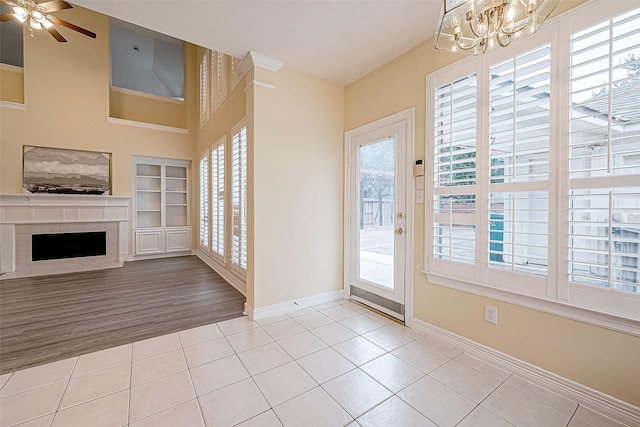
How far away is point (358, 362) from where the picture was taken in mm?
2043

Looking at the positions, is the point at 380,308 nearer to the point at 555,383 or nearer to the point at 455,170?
the point at 555,383

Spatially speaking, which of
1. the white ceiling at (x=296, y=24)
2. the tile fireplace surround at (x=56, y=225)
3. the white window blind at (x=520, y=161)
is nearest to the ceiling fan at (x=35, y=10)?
the white ceiling at (x=296, y=24)

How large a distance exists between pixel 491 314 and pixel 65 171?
7309mm

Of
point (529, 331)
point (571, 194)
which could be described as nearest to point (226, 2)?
point (571, 194)

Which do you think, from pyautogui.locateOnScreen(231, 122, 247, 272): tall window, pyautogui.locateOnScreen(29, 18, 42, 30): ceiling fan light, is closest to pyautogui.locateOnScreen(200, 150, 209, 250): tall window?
pyautogui.locateOnScreen(231, 122, 247, 272): tall window

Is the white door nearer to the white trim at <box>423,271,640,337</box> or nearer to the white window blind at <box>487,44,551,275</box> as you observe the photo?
the white trim at <box>423,271,640,337</box>

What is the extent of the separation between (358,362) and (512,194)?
1.74 meters

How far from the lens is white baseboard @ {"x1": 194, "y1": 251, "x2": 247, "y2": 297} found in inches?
146

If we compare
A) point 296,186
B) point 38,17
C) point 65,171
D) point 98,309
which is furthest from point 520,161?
point 65,171

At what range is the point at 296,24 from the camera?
90.0 inches

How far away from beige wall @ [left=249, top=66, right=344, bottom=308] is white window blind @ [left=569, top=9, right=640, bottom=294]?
2271mm

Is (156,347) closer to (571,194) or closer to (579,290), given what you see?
(579,290)

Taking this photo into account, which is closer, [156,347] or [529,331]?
[529,331]

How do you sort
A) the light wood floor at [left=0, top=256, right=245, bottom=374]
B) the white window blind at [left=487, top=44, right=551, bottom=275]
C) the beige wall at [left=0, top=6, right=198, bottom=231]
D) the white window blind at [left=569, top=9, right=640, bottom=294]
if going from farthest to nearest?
1. the beige wall at [left=0, top=6, right=198, bottom=231]
2. the light wood floor at [left=0, top=256, right=245, bottom=374]
3. the white window blind at [left=487, top=44, right=551, bottom=275]
4. the white window blind at [left=569, top=9, right=640, bottom=294]
